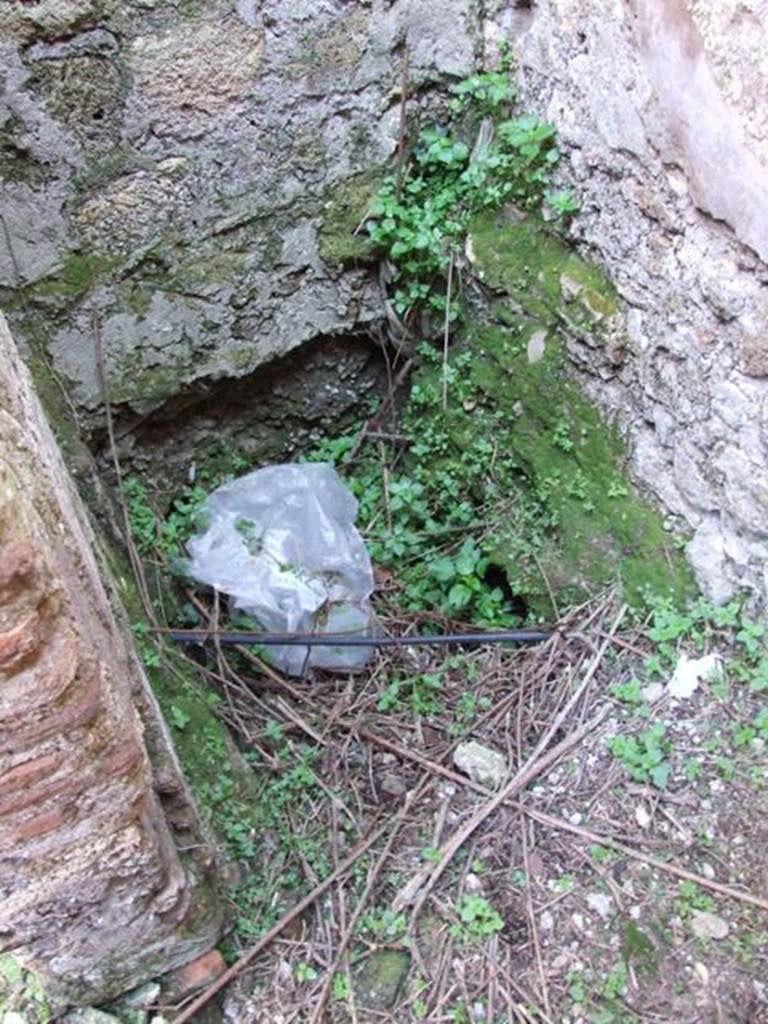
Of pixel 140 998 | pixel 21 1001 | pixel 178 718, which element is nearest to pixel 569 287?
pixel 178 718

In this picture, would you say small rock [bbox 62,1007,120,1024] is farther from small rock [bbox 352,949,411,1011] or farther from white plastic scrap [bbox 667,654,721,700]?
white plastic scrap [bbox 667,654,721,700]

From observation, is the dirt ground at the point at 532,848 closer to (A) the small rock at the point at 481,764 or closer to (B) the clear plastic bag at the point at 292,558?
(A) the small rock at the point at 481,764

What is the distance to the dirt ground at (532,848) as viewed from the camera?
5.86 feet

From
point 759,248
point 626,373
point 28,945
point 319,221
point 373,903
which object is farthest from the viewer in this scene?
point 319,221

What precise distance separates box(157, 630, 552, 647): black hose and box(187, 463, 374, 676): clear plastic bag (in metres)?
0.03

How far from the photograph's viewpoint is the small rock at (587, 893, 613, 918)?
6.10 feet

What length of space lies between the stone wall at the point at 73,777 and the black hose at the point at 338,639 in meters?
0.60

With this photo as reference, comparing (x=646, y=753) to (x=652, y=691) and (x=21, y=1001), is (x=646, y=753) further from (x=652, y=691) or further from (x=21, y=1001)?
(x=21, y=1001)

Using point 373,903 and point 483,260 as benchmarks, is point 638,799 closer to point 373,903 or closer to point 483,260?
point 373,903

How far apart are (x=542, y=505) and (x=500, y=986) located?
115cm

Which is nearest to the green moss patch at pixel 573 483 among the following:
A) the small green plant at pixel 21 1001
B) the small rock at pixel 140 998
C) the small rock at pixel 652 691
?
the small rock at pixel 652 691

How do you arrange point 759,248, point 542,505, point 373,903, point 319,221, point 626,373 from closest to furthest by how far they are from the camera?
point 759,248 → point 373,903 → point 626,373 → point 542,505 → point 319,221

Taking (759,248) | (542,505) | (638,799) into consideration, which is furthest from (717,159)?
(638,799)

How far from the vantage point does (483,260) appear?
2.48 metres
